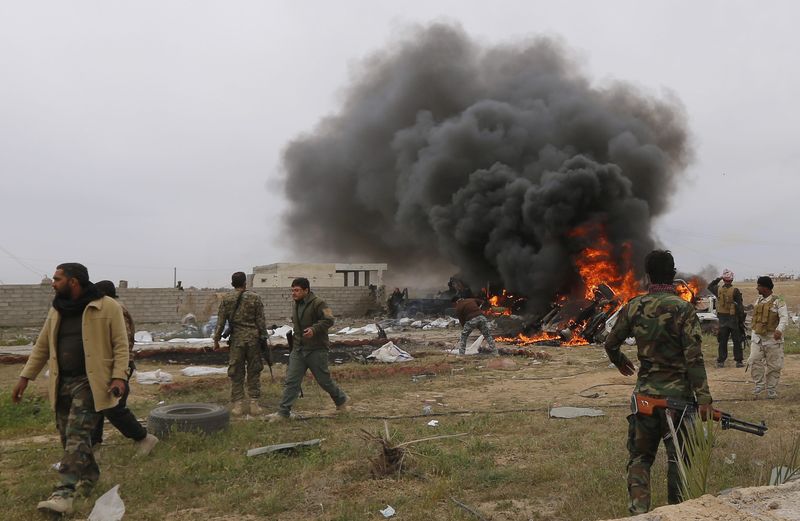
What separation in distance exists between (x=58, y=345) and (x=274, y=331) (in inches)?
522

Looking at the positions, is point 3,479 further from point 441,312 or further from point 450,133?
point 450,133

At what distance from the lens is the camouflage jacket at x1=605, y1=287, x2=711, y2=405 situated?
3.31 metres

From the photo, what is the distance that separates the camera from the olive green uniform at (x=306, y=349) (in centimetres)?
655

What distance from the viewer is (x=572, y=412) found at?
678 cm

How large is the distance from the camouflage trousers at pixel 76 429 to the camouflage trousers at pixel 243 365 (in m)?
2.58

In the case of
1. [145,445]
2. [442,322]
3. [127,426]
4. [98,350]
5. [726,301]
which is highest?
[726,301]

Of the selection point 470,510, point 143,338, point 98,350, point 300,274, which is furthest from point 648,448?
point 300,274

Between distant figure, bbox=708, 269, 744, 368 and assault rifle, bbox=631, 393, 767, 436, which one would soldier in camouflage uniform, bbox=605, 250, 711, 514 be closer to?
assault rifle, bbox=631, 393, 767, 436

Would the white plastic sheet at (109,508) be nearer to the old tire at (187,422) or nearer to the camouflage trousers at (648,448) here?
the old tire at (187,422)

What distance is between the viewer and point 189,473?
4.69 meters

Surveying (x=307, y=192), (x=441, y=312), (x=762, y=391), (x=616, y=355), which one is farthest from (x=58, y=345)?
(x=307, y=192)

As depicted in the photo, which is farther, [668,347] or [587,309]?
[587,309]

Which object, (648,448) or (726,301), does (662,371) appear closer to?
(648,448)

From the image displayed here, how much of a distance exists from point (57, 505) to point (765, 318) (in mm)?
7649
